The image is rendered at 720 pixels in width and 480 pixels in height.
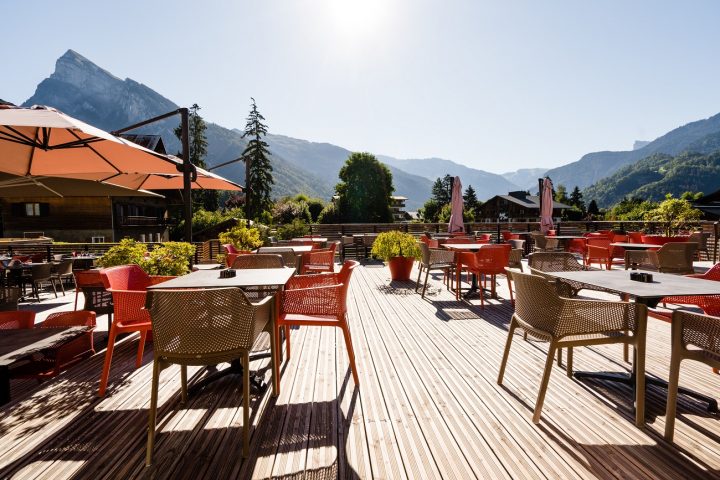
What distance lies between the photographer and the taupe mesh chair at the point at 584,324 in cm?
211

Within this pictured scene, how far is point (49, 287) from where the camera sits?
7645 millimetres

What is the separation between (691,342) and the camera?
1.87 metres

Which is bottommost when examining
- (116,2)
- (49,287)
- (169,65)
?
(49,287)

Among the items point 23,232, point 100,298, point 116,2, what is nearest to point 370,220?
point 23,232

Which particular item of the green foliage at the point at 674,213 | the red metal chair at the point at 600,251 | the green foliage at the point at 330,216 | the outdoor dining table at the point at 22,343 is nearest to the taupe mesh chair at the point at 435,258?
the red metal chair at the point at 600,251

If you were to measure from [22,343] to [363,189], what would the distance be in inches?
1378

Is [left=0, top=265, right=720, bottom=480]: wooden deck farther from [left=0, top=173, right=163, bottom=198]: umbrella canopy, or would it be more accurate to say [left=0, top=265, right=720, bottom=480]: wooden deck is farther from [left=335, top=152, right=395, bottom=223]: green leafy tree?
[left=335, top=152, right=395, bottom=223]: green leafy tree

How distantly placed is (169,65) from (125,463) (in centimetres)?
1985

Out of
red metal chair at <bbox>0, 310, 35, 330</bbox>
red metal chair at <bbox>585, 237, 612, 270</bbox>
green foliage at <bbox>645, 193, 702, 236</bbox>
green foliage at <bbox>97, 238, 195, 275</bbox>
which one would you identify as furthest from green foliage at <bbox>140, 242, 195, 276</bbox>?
green foliage at <bbox>645, 193, 702, 236</bbox>

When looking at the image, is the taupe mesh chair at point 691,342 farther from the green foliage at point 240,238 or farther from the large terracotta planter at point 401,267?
the green foliage at point 240,238

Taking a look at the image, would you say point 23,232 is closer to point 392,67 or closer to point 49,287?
point 49,287

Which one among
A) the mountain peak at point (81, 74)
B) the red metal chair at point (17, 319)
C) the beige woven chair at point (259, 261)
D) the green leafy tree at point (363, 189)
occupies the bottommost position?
the red metal chair at point (17, 319)

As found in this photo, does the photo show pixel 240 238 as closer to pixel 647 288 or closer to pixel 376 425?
pixel 376 425

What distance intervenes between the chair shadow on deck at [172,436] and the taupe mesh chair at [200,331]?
127 millimetres
